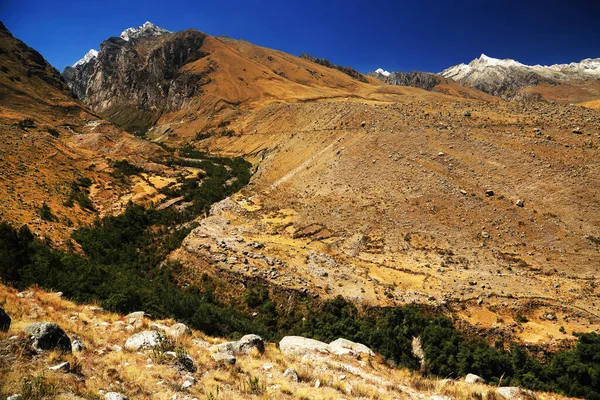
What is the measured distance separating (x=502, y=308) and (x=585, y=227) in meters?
9.83

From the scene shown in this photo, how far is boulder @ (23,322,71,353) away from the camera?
618 centimetres

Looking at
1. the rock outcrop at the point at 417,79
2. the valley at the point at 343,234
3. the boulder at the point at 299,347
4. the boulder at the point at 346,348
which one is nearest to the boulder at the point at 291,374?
the valley at the point at 343,234

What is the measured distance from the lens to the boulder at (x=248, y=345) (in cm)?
949

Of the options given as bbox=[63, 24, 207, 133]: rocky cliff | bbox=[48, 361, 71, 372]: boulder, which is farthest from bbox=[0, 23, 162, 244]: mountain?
bbox=[63, 24, 207, 133]: rocky cliff

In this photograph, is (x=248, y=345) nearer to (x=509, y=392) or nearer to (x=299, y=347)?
(x=299, y=347)

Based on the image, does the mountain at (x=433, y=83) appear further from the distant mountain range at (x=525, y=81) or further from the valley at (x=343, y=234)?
the valley at (x=343, y=234)

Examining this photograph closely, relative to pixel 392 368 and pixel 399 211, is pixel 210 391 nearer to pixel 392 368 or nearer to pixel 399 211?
pixel 392 368

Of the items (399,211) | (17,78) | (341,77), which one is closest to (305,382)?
(399,211)

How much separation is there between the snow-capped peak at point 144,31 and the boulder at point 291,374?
215 m

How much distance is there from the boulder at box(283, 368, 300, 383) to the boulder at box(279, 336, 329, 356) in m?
2.49

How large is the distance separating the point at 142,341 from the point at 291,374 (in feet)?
13.5

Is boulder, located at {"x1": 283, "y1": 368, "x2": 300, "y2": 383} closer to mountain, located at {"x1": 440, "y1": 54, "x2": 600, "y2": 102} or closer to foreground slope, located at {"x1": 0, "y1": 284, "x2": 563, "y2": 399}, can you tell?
foreground slope, located at {"x1": 0, "y1": 284, "x2": 563, "y2": 399}

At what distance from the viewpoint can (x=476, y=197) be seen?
23.2 m

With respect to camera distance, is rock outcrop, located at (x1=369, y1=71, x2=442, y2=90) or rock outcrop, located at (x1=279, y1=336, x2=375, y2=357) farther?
rock outcrop, located at (x1=369, y1=71, x2=442, y2=90)
